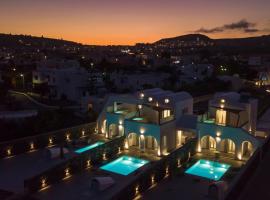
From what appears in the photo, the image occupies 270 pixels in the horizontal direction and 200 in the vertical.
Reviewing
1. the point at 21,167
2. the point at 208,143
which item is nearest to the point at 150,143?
the point at 208,143

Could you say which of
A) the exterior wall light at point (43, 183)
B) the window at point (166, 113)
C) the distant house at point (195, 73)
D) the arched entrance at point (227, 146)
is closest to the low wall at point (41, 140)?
the exterior wall light at point (43, 183)

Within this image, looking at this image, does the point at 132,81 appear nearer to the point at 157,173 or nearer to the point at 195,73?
the point at 195,73

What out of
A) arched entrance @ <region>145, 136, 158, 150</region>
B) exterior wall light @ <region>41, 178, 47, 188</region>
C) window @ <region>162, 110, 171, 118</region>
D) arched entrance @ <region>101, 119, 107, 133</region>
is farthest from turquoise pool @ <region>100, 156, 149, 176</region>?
arched entrance @ <region>101, 119, 107, 133</region>

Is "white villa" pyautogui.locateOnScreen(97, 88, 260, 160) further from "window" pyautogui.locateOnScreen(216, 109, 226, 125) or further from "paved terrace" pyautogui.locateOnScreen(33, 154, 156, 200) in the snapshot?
"paved terrace" pyautogui.locateOnScreen(33, 154, 156, 200)

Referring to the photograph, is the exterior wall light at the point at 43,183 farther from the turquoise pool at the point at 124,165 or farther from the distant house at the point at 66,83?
the distant house at the point at 66,83

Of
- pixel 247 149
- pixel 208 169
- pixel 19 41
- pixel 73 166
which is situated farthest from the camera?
pixel 19 41

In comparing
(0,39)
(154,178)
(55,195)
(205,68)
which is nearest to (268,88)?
(205,68)
